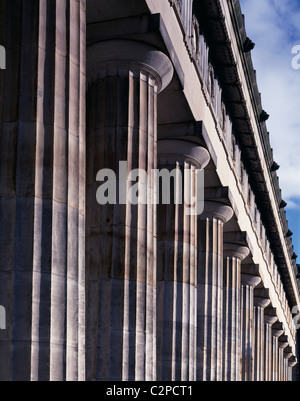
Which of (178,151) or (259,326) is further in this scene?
(259,326)

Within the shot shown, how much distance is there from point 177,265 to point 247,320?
948 inches

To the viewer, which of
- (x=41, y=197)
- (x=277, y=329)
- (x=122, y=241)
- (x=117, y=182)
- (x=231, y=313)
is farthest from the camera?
(x=277, y=329)

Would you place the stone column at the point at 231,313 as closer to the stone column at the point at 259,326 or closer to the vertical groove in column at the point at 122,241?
the stone column at the point at 259,326

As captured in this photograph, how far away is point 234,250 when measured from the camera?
50844 mm

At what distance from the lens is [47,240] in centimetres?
1828

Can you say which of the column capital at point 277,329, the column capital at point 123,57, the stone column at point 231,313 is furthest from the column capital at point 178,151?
the column capital at point 277,329

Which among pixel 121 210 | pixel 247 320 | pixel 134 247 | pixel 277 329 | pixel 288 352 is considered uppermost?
pixel 288 352

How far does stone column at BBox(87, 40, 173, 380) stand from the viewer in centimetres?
2500

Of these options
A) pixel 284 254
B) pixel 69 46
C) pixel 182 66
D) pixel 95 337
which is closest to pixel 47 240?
pixel 69 46

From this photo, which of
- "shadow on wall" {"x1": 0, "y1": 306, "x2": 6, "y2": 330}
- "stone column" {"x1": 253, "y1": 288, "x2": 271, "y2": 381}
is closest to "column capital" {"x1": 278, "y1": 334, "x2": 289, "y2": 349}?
"stone column" {"x1": 253, "y1": 288, "x2": 271, "y2": 381}

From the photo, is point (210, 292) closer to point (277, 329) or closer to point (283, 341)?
point (277, 329)

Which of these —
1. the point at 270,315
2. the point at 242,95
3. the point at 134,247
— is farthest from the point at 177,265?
the point at 270,315

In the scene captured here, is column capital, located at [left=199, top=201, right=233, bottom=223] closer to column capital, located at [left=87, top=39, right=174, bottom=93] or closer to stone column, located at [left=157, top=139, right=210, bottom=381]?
stone column, located at [left=157, top=139, right=210, bottom=381]

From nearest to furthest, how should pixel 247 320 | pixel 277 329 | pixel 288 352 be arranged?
pixel 247 320 < pixel 277 329 < pixel 288 352
